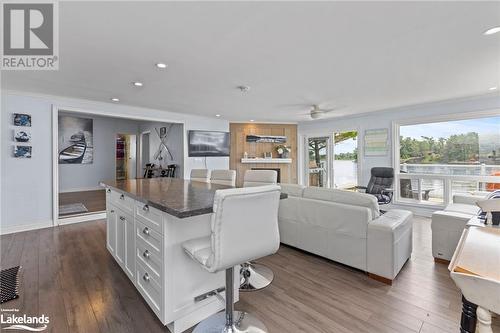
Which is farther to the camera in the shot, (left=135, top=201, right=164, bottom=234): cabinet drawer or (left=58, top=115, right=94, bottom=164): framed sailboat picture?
(left=58, top=115, right=94, bottom=164): framed sailboat picture

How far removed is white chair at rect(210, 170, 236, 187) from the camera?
353cm

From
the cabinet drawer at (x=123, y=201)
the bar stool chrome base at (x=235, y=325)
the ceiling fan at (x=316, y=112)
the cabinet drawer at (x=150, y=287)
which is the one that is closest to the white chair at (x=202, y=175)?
the cabinet drawer at (x=123, y=201)

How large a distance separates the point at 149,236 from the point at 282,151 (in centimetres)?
589

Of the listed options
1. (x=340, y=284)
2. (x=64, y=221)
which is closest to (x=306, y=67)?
(x=340, y=284)

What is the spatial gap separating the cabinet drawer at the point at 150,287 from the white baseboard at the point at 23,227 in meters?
3.34

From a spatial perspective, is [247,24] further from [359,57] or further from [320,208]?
[320,208]

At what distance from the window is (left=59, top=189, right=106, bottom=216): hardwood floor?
6969 mm

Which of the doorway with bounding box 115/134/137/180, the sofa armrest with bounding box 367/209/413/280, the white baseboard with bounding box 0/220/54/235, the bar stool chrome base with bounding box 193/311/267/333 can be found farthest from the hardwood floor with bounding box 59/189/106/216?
the sofa armrest with bounding box 367/209/413/280

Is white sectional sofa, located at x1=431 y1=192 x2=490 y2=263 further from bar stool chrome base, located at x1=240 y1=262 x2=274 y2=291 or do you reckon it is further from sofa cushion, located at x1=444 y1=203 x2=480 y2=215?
bar stool chrome base, located at x1=240 y1=262 x2=274 y2=291

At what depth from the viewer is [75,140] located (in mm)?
7191

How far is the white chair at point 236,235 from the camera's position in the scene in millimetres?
1289

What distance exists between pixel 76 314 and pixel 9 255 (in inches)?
78.5

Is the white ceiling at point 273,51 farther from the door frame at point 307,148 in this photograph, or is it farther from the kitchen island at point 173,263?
the door frame at point 307,148

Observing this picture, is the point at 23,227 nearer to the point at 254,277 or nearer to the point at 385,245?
the point at 254,277
